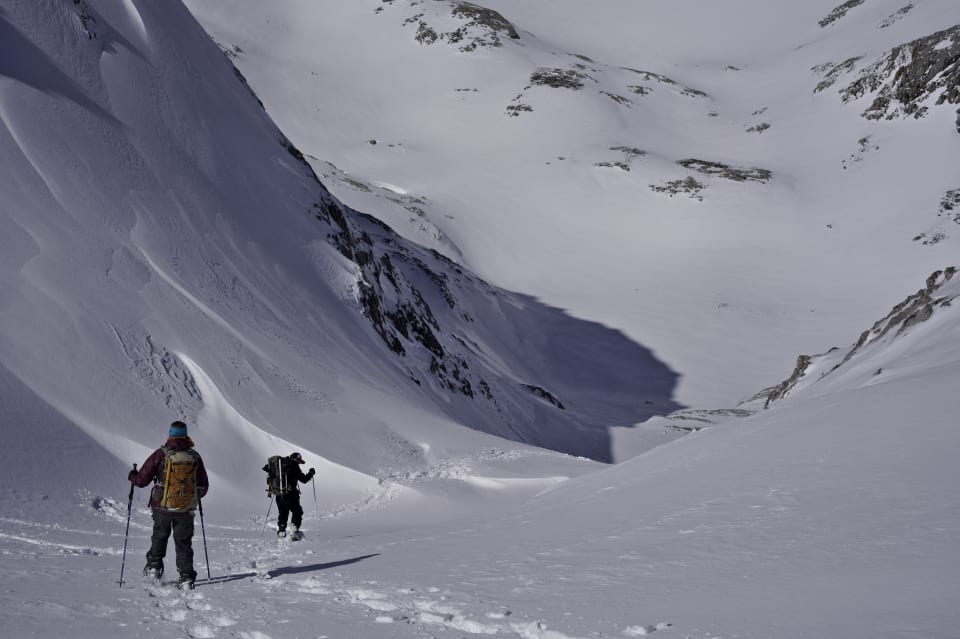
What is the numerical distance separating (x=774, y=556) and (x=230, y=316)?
584 inches

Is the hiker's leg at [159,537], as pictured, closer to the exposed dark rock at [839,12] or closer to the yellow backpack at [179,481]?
the yellow backpack at [179,481]

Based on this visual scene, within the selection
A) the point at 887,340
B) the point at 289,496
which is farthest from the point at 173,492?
the point at 887,340

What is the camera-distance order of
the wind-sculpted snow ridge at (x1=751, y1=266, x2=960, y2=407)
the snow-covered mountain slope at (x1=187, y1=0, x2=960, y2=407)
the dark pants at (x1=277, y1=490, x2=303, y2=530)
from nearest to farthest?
the dark pants at (x1=277, y1=490, x2=303, y2=530) → the wind-sculpted snow ridge at (x1=751, y1=266, x2=960, y2=407) → the snow-covered mountain slope at (x1=187, y1=0, x2=960, y2=407)

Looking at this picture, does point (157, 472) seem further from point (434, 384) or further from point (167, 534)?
point (434, 384)

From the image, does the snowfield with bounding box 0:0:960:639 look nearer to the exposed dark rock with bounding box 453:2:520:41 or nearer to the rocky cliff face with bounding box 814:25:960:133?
the rocky cliff face with bounding box 814:25:960:133

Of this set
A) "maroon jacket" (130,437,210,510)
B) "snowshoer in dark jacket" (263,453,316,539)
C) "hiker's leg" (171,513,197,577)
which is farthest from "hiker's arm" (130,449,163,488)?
"snowshoer in dark jacket" (263,453,316,539)

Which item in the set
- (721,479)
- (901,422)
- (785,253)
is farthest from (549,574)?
(785,253)

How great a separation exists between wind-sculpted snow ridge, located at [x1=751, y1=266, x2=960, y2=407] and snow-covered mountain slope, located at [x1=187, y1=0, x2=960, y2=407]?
659 inches

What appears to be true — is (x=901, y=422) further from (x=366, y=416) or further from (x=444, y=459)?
(x=366, y=416)

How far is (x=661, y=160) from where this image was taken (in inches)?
2987

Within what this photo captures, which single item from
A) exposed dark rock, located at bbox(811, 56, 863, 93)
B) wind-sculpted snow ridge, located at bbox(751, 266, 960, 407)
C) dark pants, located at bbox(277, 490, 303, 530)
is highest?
exposed dark rock, located at bbox(811, 56, 863, 93)

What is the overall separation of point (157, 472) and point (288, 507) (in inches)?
143

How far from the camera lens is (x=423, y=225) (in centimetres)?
5875

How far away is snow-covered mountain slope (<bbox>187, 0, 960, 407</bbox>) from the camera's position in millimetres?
55562
